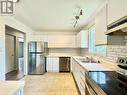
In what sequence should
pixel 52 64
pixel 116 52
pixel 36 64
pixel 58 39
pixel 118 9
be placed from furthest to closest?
pixel 58 39, pixel 52 64, pixel 36 64, pixel 116 52, pixel 118 9

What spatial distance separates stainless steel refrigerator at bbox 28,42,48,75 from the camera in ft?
24.5

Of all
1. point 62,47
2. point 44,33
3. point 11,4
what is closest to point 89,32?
point 62,47

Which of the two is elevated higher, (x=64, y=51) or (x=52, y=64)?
(x=64, y=51)

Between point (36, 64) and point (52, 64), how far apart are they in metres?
0.96

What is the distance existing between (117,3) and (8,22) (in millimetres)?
3404

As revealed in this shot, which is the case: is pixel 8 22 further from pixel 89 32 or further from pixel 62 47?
pixel 62 47

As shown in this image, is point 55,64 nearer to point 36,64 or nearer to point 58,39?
point 36,64

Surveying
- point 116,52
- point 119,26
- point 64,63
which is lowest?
point 64,63

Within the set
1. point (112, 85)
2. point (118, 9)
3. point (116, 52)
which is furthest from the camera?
point (116, 52)

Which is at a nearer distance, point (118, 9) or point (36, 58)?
point (118, 9)

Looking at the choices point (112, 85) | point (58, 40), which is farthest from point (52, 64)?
point (112, 85)

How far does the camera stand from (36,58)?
755 centimetres

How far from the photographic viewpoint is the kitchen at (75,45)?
1.97 metres

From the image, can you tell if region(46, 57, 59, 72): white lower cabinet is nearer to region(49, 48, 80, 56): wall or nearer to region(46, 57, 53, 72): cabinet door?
region(46, 57, 53, 72): cabinet door
